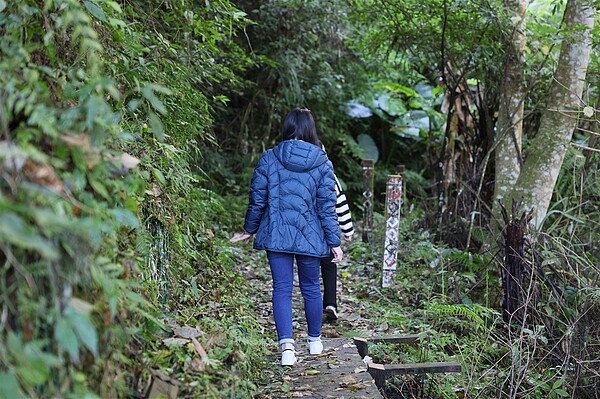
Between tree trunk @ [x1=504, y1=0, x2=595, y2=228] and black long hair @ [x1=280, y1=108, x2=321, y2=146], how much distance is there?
11.3 feet

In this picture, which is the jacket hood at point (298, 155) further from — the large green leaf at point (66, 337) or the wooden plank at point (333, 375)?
the large green leaf at point (66, 337)

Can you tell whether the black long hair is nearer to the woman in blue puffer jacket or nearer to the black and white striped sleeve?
the woman in blue puffer jacket

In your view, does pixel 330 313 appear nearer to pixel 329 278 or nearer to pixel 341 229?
pixel 329 278

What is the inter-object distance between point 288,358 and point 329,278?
1.36 meters

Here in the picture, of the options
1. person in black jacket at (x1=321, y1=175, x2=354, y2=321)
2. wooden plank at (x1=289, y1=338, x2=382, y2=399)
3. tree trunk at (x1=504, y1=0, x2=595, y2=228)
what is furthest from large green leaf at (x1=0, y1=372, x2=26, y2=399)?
tree trunk at (x1=504, y1=0, x2=595, y2=228)

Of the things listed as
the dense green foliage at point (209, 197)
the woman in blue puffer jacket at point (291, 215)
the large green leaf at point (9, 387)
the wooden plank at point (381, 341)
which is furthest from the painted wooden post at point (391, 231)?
the large green leaf at point (9, 387)

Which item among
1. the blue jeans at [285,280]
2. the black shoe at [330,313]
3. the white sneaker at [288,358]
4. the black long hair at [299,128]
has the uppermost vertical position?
the black long hair at [299,128]

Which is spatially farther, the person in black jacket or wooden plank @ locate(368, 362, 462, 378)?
the person in black jacket

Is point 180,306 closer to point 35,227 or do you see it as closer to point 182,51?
point 35,227

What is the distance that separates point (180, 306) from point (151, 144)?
1.15 m

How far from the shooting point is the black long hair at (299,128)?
447cm

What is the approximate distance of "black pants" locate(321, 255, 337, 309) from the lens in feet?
17.9

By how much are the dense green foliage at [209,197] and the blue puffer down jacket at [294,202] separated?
2.02ft

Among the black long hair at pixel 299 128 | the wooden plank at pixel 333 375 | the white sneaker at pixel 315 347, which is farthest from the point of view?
the white sneaker at pixel 315 347
